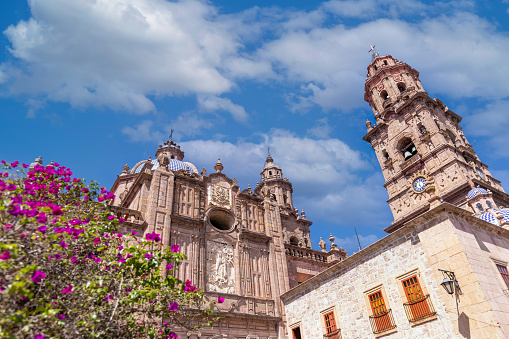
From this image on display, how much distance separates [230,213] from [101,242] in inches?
514

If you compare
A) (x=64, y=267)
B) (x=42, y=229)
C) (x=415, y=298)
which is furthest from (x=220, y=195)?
(x=42, y=229)

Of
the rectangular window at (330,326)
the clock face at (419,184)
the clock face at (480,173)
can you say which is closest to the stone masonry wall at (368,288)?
the rectangular window at (330,326)

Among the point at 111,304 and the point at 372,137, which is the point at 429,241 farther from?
the point at 372,137

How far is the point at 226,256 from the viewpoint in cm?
2130

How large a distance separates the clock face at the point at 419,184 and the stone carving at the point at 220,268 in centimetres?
2405

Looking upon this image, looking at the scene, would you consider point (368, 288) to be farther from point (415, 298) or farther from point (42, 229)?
point (42, 229)

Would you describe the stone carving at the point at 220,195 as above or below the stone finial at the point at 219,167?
below

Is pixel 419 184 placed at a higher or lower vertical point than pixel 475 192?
higher

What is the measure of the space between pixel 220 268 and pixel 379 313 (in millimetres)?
9207

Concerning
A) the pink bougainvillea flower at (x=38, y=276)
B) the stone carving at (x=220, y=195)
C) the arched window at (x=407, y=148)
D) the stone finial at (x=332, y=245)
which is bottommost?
the pink bougainvillea flower at (x=38, y=276)

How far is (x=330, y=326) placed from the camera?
59.3 feet

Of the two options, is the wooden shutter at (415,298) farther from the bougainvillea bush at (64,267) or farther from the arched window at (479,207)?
the arched window at (479,207)

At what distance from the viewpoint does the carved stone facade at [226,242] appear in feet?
63.7

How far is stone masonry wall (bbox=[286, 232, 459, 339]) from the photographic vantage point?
13945 mm
